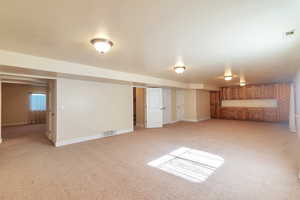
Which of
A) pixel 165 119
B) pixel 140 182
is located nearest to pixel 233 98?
pixel 165 119

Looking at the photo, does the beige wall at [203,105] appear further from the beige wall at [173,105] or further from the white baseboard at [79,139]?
the white baseboard at [79,139]

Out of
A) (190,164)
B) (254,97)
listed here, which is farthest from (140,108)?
(254,97)

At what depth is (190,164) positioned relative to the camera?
278 centimetres

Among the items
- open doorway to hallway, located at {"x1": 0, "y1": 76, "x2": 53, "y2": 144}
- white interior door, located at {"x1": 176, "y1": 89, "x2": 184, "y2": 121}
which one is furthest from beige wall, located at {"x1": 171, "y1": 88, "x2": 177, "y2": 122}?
open doorway to hallway, located at {"x1": 0, "y1": 76, "x2": 53, "y2": 144}

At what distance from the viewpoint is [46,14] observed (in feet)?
5.64

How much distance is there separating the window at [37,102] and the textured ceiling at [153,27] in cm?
688

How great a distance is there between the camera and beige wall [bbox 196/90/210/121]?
8.98 m

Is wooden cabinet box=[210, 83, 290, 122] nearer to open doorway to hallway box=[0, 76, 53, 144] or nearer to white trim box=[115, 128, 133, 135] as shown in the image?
white trim box=[115, 128, 133, 135]

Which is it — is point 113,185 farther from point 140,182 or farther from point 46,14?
point 46,14

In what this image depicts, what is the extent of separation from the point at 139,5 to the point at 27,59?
10.1 ft

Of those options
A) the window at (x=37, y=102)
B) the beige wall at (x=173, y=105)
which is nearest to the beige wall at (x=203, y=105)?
the beige wall at (x=173, y=105)

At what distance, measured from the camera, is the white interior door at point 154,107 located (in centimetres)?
679

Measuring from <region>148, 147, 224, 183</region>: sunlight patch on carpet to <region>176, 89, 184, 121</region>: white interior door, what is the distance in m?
5.42

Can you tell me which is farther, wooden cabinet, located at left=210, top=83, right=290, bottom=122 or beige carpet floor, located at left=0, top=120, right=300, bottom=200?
wooden cabinet, located at left=210, top=83, right=290, bottom=122
